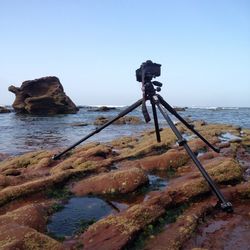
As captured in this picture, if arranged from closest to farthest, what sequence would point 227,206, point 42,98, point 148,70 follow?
point 227,206, point 148,70, point 42,98

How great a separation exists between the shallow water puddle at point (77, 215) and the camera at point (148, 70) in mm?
2379

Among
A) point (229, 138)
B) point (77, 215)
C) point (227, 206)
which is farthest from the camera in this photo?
point (229, 138)

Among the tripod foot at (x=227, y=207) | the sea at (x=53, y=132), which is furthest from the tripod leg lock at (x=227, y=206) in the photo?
the sea at (x=53, y=132)

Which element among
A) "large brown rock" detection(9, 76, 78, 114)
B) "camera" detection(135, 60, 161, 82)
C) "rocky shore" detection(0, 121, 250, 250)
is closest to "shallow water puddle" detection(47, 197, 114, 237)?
"rocky shore" detection(0, 121, 250, 250)

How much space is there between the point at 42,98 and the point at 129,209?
55.4m

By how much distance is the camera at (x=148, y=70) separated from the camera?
18.6 ft

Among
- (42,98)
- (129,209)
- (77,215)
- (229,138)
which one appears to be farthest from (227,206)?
(42,98)

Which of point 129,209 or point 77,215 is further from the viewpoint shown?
point 77,215

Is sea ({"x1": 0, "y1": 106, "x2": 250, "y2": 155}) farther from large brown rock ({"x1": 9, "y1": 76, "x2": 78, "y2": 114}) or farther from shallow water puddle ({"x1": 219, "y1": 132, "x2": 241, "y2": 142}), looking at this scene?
large brown rock ({"x1": 9, "y1": 76, "x2": 78, "y2": 114})

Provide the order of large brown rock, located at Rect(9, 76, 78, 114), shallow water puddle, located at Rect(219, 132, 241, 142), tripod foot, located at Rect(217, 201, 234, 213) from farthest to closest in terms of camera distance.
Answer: large brown rock, located at Rect(9, 76, 78, 114) → shallow water puddle, located at Rect(219, 132, 241, 142) → tripod foot, located at Rect(217, 201, 234, 213)

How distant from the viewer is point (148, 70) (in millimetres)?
5676

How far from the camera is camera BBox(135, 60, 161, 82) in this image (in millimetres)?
5676

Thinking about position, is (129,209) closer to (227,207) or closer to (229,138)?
(227,207)

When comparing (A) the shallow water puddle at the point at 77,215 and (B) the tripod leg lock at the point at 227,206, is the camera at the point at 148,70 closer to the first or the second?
(A) the shallow water puddle at the point at 77,215
